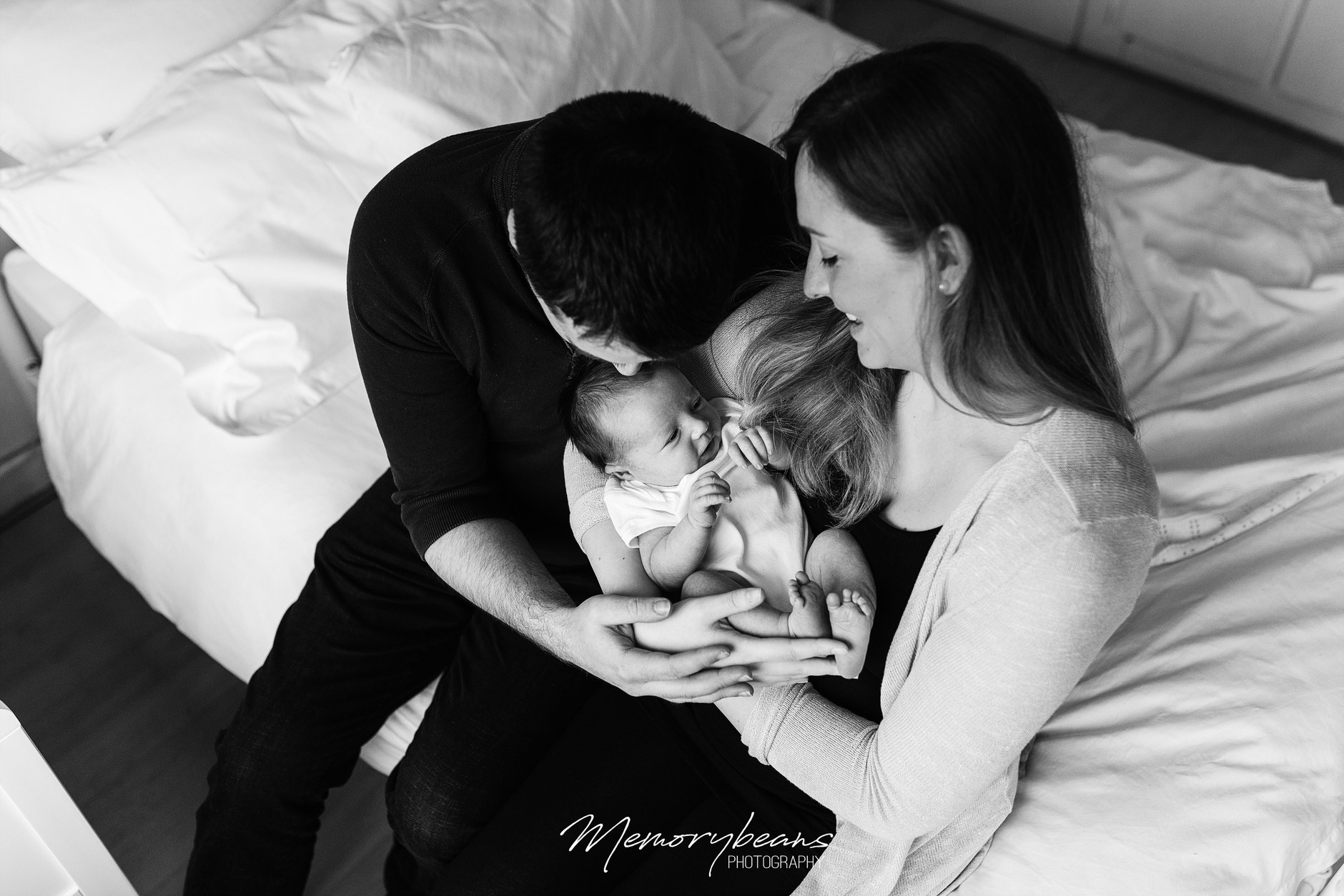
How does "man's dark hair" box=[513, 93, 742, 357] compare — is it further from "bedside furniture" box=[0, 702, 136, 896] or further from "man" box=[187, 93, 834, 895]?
"bedside furniture" box=[0, 702, 136, 896]

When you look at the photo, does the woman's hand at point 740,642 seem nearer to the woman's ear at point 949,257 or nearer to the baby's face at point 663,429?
the baby's face at point 663,429

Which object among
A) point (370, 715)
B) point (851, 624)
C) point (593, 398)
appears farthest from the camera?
point (370, 715)

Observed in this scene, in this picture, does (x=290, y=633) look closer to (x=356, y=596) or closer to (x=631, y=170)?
(x=356, y=596)

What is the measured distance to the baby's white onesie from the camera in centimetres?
128

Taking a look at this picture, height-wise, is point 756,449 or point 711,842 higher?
point 756,449

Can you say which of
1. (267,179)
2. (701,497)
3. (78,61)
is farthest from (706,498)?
(78,61)

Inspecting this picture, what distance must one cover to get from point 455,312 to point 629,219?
418mm

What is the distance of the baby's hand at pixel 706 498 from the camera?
1196 millimetres

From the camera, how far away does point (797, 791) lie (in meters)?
1.30

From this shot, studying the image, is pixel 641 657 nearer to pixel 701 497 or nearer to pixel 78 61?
pixel 701 497

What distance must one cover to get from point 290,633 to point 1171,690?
1.16 m

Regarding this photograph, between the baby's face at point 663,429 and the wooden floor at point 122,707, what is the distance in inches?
36.3

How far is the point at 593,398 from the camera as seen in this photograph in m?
1.23

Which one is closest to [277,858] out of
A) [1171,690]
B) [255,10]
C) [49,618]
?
[49,618]
